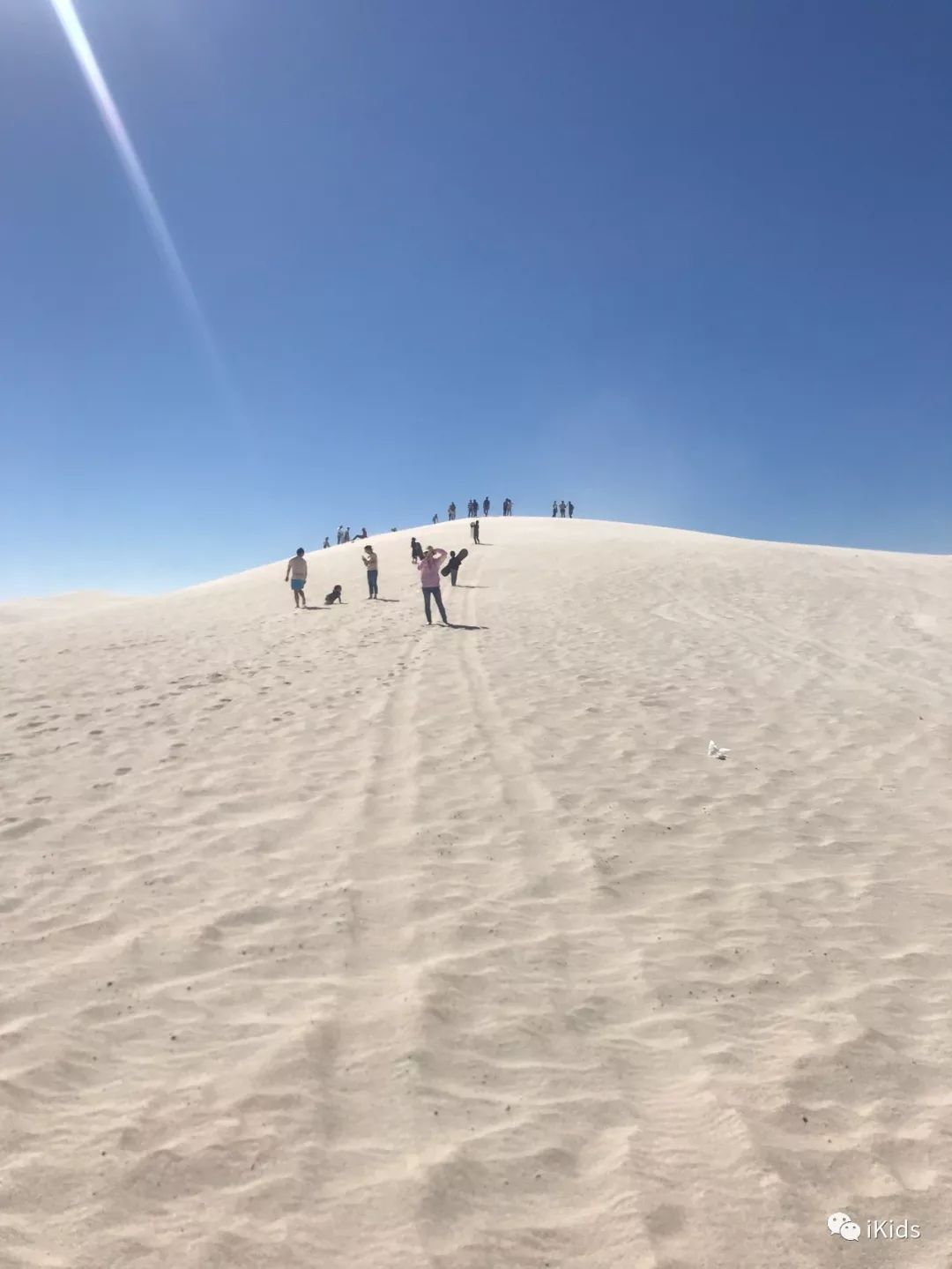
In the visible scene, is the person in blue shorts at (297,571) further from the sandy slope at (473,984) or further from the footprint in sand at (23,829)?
the footprint in sand at (23,829)

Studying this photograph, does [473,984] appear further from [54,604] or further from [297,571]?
[54,604]

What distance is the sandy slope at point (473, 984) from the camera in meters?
2.66

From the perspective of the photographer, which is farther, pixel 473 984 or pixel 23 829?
pixel 23 829

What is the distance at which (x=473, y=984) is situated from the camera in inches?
156

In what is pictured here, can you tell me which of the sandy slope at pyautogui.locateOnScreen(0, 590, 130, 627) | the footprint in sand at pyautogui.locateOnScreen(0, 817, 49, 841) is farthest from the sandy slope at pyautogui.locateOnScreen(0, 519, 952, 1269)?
the sandy slope at pyautogui.locateOnScreen(0, 590, 130, 627)

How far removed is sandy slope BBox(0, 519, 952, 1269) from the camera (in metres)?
2.66

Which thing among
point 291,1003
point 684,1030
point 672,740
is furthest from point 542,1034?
point 672,740

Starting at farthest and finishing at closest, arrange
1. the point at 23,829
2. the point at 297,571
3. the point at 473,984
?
the point at 297,571
the point at 23,829
the point at 473,984

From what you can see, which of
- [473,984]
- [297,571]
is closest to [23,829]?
[473,984]

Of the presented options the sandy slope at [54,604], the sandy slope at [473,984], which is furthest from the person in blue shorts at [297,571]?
the sandy slope at [54,604]

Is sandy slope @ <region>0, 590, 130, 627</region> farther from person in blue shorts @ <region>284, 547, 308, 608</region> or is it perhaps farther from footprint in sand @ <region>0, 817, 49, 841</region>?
footprint in sand @ <region>0, 817, 49, 841</region>

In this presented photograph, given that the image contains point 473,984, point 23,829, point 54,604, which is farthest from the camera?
point 54,604

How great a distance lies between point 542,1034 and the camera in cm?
360

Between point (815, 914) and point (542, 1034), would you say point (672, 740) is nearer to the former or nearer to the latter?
point (815, 914)
